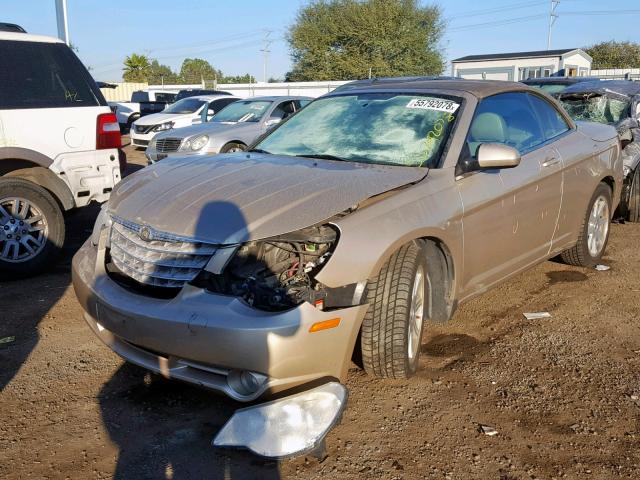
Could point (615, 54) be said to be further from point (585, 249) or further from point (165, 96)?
point (585, 249)

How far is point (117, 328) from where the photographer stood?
300 cm

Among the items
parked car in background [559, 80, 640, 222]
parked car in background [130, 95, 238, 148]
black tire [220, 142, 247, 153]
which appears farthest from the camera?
parked car in background [130, 95, 238, 148]

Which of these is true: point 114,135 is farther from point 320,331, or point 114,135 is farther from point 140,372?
point 320,331

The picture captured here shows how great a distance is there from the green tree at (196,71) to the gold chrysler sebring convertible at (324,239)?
80.2m

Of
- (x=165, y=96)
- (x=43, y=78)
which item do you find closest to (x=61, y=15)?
(x=43, y=78)

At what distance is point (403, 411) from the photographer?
313 cm

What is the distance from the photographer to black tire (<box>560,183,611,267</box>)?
5.19 m

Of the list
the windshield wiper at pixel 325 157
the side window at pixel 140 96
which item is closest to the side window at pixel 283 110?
the windshield wiper at pixel 325 157

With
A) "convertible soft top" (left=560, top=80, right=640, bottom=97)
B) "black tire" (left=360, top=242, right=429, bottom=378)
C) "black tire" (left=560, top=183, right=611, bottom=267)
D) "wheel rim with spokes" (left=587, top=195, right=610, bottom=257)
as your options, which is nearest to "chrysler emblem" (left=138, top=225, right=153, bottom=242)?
"black tire" (left=360, top=242, right=429, bottom=378)

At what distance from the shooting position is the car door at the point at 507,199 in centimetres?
376

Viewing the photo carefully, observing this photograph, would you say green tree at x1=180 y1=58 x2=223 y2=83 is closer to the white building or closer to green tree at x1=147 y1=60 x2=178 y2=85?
green tree at x1=147 y1=60 x2=178 y2=85

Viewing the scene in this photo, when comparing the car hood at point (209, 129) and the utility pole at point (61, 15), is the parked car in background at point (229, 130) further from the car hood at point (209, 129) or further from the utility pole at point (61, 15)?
the utility pole at point (61, 15)

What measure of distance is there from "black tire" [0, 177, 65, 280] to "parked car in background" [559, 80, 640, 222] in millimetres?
6207

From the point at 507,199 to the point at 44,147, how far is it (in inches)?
158
